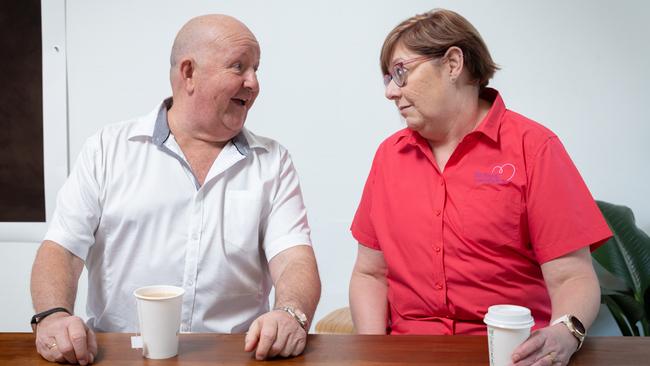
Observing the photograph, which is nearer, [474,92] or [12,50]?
[474,92]

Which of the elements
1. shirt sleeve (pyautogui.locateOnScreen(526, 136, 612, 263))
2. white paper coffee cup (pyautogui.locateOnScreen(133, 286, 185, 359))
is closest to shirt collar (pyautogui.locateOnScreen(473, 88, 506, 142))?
shirt sleeve (pyautogui.locateOnScreen(526, 136, 612, 263))

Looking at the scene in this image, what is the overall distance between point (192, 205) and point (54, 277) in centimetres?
42

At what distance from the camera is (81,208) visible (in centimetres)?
191

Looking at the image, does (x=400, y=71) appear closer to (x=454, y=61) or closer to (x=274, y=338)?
(x=454, y=61)

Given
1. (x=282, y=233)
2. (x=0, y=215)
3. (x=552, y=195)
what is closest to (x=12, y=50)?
(x=0, y=215)

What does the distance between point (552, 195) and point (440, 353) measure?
1.96 feet

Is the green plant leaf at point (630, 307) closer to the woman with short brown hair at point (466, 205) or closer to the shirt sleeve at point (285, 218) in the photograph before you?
the woman with short brown hair at point (466, 205)

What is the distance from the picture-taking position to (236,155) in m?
2.01

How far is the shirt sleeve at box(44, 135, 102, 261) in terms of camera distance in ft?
6.15

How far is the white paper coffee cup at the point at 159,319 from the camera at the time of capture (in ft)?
4.34

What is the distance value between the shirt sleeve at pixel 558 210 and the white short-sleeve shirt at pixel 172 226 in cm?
64

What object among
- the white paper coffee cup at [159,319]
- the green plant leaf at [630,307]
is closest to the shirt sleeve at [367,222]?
the white paper coffee cup at [159,319]

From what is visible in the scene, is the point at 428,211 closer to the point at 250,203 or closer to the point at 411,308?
the point at 411,308

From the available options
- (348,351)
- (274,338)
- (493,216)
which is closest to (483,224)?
(493,216)
